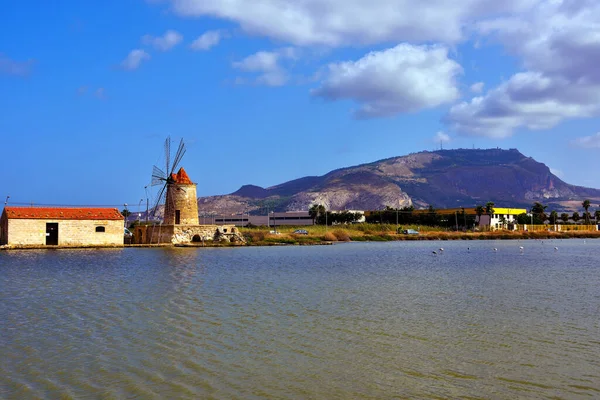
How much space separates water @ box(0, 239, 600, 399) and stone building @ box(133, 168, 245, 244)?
2771 centimetres

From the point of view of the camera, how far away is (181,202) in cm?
5022

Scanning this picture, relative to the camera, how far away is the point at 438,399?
25.7ft

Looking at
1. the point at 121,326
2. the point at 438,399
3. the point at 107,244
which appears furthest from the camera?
the point at 107,244

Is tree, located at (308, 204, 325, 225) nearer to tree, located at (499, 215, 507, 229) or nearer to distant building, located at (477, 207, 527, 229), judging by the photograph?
distant building, located at (477, 207, 527, 229)

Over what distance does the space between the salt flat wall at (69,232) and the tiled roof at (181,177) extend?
6866mm

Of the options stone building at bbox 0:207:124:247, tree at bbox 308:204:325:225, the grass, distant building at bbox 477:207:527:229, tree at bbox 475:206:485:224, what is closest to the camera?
stone building at bbox 0:207:124:247

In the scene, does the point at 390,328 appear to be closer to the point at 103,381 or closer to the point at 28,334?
the point at 103,381

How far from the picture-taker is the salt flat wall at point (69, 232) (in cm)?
4194

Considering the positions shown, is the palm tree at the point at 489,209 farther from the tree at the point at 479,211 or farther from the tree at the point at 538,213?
the tree at the point at 538,213

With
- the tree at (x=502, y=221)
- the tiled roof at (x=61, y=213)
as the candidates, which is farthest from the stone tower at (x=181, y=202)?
the tree at (x=502, y=221)

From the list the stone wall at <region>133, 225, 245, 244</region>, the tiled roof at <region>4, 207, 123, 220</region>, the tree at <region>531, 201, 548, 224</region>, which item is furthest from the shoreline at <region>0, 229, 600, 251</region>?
the tree at <region>531, 201, 548, 224</region>

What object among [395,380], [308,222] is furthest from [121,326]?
[308,222]

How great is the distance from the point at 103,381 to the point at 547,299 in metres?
13.5

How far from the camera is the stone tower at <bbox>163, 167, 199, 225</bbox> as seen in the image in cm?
5028
